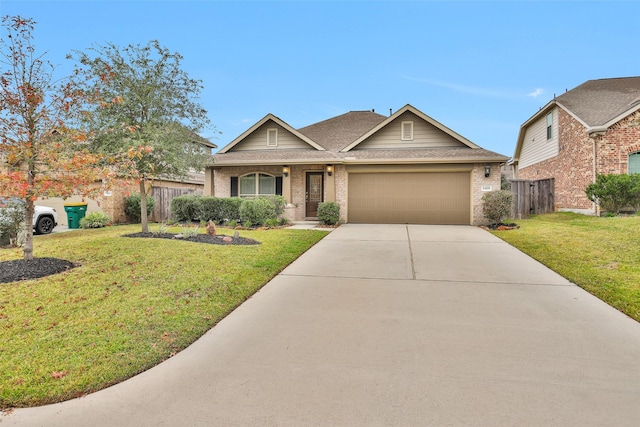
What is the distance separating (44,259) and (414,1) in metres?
14.3

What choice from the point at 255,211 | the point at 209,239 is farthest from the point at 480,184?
the point at 209,239

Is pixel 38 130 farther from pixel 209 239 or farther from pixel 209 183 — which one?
pixel 209 183

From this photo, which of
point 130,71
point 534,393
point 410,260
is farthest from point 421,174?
point 534,393

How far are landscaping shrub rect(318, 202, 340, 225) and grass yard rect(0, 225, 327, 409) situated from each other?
19.0 ft

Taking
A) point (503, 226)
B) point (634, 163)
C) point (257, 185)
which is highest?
point (634, 163)

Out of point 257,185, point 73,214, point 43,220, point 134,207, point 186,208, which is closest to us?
point 43,220

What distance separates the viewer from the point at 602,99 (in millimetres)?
16469

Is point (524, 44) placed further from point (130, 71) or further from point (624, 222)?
point (130, 71)

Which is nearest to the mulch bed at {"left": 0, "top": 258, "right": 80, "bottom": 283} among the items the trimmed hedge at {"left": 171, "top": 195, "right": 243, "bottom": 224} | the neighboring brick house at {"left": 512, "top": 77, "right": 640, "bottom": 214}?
the trimmed hedge at {"left": 171, "top": 195, "right": 243, "bottom": 224}

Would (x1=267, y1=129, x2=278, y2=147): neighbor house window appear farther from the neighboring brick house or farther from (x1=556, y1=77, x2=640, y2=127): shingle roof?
(x1=556, y1=77, x2=640, y2=127): shingle roof

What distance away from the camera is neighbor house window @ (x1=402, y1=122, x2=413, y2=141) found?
49.1ft

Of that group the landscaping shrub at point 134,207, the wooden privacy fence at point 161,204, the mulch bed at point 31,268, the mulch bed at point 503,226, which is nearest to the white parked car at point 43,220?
the landscaping shrub at point 134,207

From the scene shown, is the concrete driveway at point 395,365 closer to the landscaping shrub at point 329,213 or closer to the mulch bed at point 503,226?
the mulch bed at point 503,226

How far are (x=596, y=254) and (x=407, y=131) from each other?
30.8 feet
